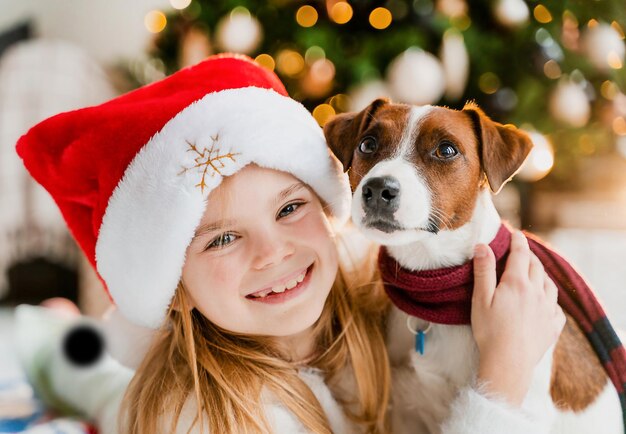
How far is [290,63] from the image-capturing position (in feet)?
7.35

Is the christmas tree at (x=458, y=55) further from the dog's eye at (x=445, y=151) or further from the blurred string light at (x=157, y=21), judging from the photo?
the dog's eye at (x=445, y=151)

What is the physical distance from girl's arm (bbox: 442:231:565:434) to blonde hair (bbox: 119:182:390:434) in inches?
9.6

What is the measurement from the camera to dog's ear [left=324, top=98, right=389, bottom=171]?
3.98 feet

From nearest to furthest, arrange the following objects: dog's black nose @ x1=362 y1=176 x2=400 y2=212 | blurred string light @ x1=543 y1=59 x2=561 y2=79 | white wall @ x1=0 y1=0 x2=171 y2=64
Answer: dog's black nose @ x1=362 y1=176 x2=400 y2=212, blurred string light @ x1=543 y1=59 x2=561 y2=79, white wall @ x1=0 y1=0 x2=171 y2=64

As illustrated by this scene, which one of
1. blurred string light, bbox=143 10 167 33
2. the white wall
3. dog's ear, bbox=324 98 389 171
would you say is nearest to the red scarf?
dog's ear, bbox=324 98 389 171

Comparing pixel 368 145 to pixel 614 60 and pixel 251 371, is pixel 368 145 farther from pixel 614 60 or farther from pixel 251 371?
pixel 614 60

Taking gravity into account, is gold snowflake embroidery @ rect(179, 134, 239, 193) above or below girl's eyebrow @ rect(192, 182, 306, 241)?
above

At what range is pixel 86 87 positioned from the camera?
2996 millimetres

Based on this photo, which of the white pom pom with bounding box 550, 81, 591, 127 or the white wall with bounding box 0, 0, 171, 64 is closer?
the white pom pom with bounding box 550, 81, 591, 127

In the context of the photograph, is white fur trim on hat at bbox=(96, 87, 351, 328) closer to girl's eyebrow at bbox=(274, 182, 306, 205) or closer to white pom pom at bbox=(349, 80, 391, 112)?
girl's eyebrow at bbox=(274, 182, 306, 205)

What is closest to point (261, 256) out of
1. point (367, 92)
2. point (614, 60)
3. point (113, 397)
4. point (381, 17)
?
point (113, 397)

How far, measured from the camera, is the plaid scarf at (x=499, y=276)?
116cm

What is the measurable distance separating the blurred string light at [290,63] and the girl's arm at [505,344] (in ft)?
4.24

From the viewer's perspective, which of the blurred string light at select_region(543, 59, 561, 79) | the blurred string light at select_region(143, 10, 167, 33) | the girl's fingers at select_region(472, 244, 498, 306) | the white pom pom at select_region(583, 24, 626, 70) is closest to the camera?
the girl's fingers at select_region(472, 244, 498, 306)
